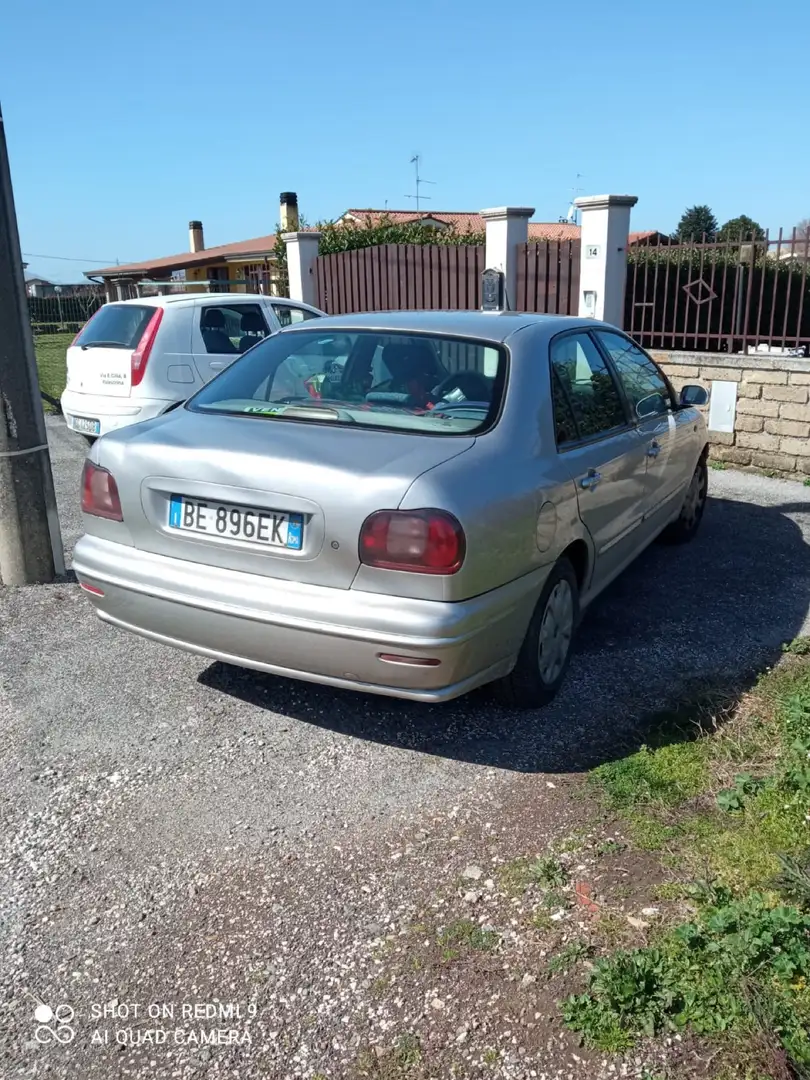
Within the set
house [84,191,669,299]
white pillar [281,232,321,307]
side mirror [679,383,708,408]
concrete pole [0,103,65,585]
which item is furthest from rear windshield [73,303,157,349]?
house [84,191,669,299]

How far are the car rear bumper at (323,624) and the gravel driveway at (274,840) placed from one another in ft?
1.36

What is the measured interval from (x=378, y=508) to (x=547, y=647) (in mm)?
1179

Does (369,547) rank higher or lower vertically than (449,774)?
higher

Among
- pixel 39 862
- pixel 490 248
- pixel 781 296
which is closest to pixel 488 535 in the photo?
pixel 39 862

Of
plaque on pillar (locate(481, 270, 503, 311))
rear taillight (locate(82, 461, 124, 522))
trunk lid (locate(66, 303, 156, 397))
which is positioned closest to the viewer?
rear taillight (locate(82, 461, 124, 522))

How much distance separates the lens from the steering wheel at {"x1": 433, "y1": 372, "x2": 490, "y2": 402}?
3766 mm

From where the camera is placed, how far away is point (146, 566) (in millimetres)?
3604

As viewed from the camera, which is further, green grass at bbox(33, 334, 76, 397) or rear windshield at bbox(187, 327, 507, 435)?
green grass at bbox(33, 334, 76, 397)

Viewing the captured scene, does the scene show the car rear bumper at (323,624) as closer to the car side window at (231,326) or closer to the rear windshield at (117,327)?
the rear windshield at (117,327)

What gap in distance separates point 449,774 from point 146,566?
1.41 m

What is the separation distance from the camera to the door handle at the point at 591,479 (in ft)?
13.2

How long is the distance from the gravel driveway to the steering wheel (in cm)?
131

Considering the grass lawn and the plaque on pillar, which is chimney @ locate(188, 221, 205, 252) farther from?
the plaque on pillar

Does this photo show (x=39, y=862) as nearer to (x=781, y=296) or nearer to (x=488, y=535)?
(x=488, y=535)
